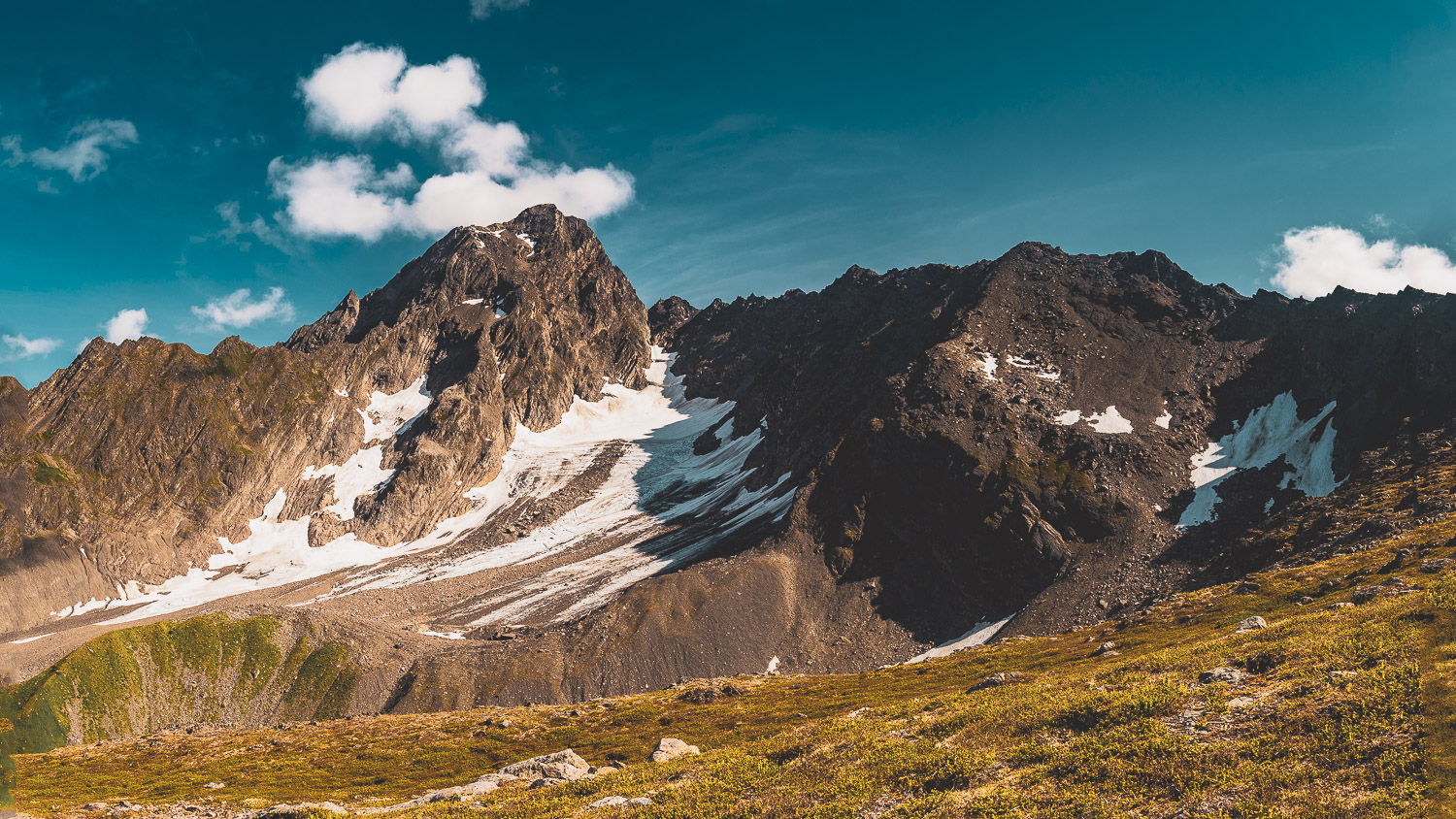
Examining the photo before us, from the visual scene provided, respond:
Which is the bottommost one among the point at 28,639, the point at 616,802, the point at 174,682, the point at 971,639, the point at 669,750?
the point at 971,639

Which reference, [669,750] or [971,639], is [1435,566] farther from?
[971,639]

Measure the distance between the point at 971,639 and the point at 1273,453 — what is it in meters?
67.9

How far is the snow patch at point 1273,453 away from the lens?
364 ft

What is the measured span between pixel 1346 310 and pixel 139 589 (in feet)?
1047

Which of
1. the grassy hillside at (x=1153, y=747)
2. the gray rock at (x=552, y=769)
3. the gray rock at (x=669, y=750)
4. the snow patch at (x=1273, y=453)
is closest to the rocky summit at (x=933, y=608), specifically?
the grassy hillside at (x=1153, y=747)

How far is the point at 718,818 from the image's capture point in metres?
20.2

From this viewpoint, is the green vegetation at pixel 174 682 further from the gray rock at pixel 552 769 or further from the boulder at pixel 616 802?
the boulder at pixel 616 802

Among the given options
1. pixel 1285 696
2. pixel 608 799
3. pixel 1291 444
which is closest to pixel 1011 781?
pixel 1285 696

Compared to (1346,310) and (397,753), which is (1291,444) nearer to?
(1346,310)

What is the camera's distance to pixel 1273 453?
398 ft

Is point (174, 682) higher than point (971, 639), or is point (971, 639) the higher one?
point (174, 682)

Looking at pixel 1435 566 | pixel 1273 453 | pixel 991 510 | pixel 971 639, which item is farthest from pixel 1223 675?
pixel 1273 453

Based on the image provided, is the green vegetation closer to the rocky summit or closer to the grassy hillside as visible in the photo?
the rocky summit

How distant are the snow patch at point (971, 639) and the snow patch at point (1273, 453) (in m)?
36.2
